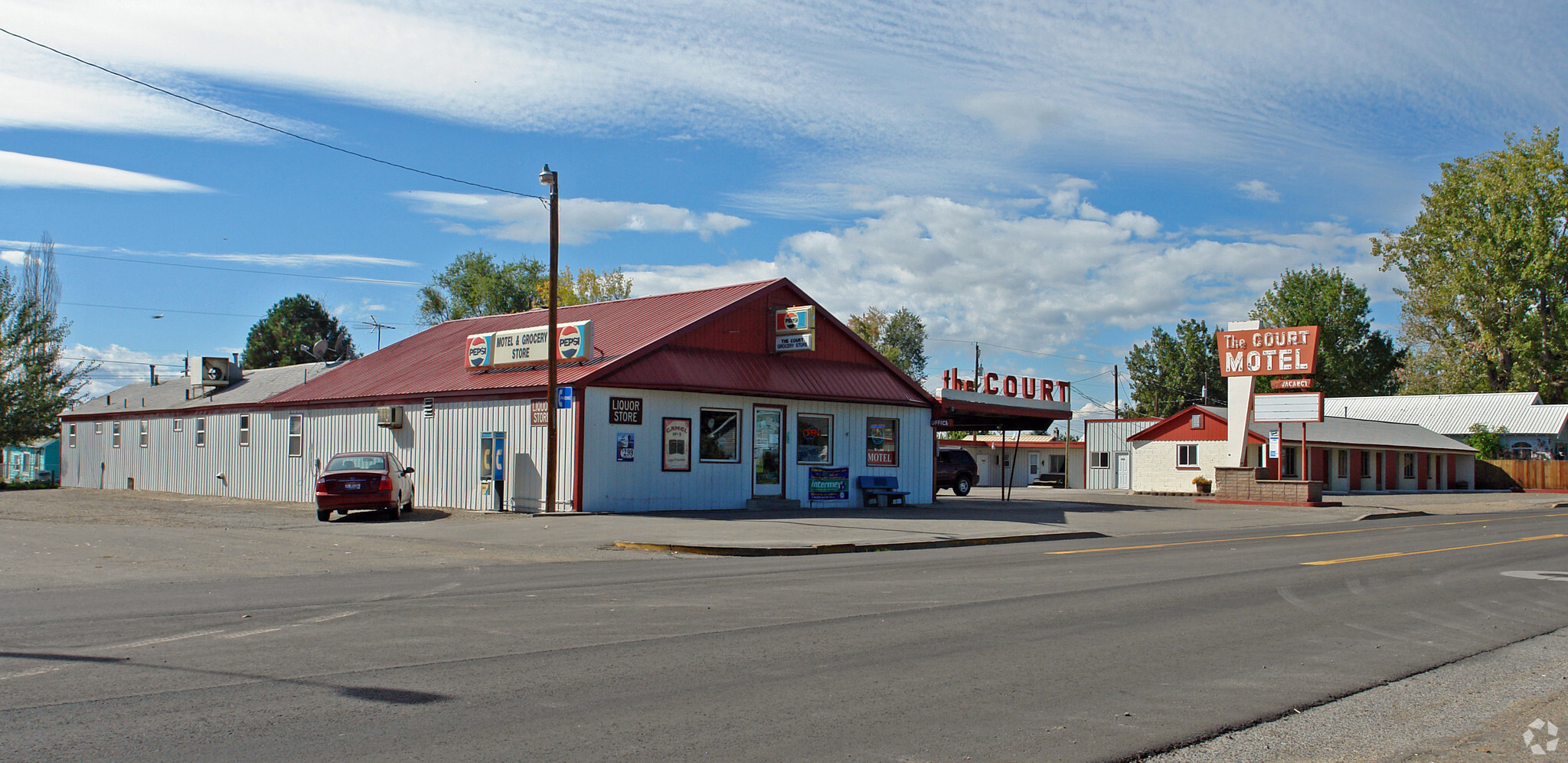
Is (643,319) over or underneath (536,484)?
over

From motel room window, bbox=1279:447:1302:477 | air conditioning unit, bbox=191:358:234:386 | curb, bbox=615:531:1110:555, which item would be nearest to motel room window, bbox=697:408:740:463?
curb, bbox=615:531:1110:555

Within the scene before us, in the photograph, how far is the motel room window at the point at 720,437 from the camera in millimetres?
26844

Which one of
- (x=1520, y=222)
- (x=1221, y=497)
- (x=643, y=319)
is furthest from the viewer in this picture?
(x=1520, y=222)

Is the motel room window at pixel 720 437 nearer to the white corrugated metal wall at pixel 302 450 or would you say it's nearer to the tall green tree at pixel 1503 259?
the white corrugated metal wall at pixel 302 450

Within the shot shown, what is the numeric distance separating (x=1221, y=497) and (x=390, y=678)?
40.3m

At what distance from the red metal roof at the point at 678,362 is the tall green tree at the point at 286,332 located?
59935 mm

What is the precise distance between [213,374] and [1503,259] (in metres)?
73.5

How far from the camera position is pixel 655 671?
294 inches

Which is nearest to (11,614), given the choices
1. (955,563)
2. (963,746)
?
(963,746)

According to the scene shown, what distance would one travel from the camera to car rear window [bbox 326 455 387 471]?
2409 centimetres

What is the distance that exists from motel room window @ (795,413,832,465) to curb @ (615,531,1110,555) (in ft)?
30.1

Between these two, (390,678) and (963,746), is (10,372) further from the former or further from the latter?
(963,746)

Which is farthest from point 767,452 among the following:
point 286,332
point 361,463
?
point 286,332

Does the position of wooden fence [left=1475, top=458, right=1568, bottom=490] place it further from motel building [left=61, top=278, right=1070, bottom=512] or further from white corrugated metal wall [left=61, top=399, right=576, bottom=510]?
white corrugated metal wall [left=61, top=399, right=576, bottom=510]
